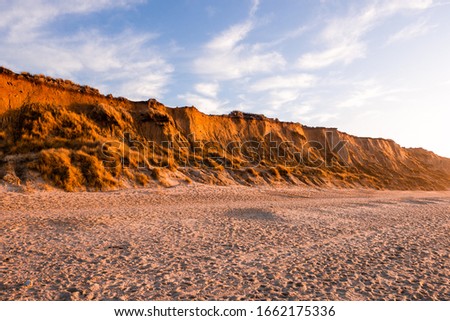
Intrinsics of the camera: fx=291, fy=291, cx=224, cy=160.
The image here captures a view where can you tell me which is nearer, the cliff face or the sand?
the sand

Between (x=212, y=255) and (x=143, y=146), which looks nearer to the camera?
(x=212, y=255)

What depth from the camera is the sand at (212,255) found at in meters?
5.37

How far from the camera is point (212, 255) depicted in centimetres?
750

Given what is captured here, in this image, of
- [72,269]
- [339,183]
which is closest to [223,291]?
[72,269]

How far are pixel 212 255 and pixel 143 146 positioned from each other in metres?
22.1

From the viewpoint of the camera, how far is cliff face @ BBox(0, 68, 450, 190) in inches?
777

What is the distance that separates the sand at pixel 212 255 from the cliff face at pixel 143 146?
582 cm

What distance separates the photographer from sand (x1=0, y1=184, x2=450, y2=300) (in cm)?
537

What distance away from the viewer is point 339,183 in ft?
116

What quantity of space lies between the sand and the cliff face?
582 centimetres

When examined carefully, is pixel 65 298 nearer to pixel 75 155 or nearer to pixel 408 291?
pixel 408 291

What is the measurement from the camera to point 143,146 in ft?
91.8

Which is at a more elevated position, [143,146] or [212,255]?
[143,146]

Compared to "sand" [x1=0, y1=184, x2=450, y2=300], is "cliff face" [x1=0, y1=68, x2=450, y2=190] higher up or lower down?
higher up
